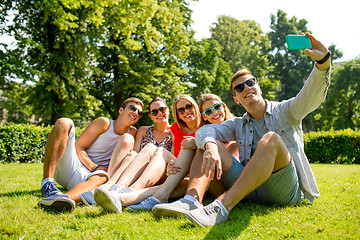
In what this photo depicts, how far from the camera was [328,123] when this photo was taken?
31828mm

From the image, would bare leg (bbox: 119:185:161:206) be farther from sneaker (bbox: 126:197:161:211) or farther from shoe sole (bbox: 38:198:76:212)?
shoe sole (bbox: 38:198:76:212)

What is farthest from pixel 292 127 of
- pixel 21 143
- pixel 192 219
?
pixel 21 143

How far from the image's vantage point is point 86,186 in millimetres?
3594

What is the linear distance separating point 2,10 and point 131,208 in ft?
47.5

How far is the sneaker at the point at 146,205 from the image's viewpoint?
3287 millimetres

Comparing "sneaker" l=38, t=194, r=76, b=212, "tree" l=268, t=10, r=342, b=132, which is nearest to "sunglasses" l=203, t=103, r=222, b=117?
"sneaker" l=38, t=194, r=76, b=212

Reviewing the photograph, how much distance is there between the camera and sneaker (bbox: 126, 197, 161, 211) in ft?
10.8

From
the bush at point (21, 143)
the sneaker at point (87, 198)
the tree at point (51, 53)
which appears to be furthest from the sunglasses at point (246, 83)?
the tree at point (51, 53)

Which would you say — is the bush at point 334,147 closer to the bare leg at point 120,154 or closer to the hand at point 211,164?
the bare leg at point 120,154

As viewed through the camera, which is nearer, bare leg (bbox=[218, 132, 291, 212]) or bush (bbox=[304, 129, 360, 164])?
bare leg (bbox=[218, 132, 291, 212])

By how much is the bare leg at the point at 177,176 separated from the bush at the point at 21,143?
32.6 feet

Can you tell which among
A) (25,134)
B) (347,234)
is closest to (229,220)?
(347,234)

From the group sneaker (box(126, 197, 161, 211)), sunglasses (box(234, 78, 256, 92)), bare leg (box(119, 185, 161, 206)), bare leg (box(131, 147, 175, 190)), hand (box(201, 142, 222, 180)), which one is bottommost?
sneaker (box(126, 197, 161, 211))

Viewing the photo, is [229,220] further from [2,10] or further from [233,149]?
[2,10]
